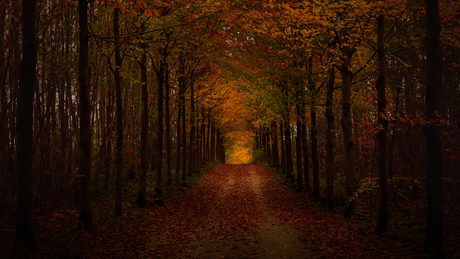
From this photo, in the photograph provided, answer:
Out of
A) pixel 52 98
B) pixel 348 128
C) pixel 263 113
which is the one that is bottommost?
pixel 348 128

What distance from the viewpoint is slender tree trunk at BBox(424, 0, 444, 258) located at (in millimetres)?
6305

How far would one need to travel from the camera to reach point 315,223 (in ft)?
34.0

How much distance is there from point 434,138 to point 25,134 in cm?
868

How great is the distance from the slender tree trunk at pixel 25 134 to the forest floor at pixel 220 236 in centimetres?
47

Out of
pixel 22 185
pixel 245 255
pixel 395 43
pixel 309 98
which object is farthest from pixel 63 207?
pixel 395 43

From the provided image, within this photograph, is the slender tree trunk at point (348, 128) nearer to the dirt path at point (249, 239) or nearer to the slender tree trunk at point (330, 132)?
the slender tree trunk at point (330, 132)

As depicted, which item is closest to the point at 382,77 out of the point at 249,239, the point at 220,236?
the point at 249,239

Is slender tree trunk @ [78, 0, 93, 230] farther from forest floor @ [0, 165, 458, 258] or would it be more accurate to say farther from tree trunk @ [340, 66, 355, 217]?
tree trunk @ [340, 66, 355, 217]

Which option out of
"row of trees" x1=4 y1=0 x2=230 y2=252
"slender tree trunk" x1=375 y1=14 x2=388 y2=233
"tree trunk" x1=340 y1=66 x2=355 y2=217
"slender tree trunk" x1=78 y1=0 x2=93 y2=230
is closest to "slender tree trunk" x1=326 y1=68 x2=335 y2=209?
"tree trunk" x1=340 y1=66 x2=355 y2=217

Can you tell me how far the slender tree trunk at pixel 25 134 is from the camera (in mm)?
5805

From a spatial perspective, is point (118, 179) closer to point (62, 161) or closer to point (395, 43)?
point (62, 161)

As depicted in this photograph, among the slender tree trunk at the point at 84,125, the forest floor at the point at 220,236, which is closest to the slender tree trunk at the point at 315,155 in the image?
the forest floor at the point at 220,236

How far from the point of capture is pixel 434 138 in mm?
6387

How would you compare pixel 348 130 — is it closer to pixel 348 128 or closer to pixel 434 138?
pixel 348 128
